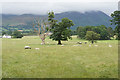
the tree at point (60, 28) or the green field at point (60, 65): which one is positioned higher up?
the tree at point (60, 28)

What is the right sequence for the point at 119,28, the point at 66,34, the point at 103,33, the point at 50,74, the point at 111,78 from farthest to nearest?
1. the point at 103,33
2. the point at 66,34
3. the point at 119,28
4. the point at 50,74
5. the point at 111,78

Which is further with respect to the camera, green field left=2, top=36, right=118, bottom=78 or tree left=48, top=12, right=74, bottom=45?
tree left=48, top=12, right=74, bottom=45

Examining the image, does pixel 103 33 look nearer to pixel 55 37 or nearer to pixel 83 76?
pixel 55 37

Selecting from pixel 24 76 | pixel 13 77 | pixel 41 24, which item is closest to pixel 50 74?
pixel 24 76

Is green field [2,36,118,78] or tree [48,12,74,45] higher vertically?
tree [48,12,74,45]

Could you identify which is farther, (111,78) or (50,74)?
(50,74)

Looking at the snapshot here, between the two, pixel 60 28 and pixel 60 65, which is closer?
pixel 60 65

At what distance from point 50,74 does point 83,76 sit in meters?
2.95

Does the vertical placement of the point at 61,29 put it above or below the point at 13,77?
above

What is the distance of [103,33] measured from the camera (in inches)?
4998

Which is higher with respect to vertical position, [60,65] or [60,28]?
[60,28]

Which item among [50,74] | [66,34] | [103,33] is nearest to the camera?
[50,74]

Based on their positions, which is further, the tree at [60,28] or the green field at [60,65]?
the tree at [60,28]

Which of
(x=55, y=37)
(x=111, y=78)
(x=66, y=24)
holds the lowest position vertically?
(x=111, y=78)
